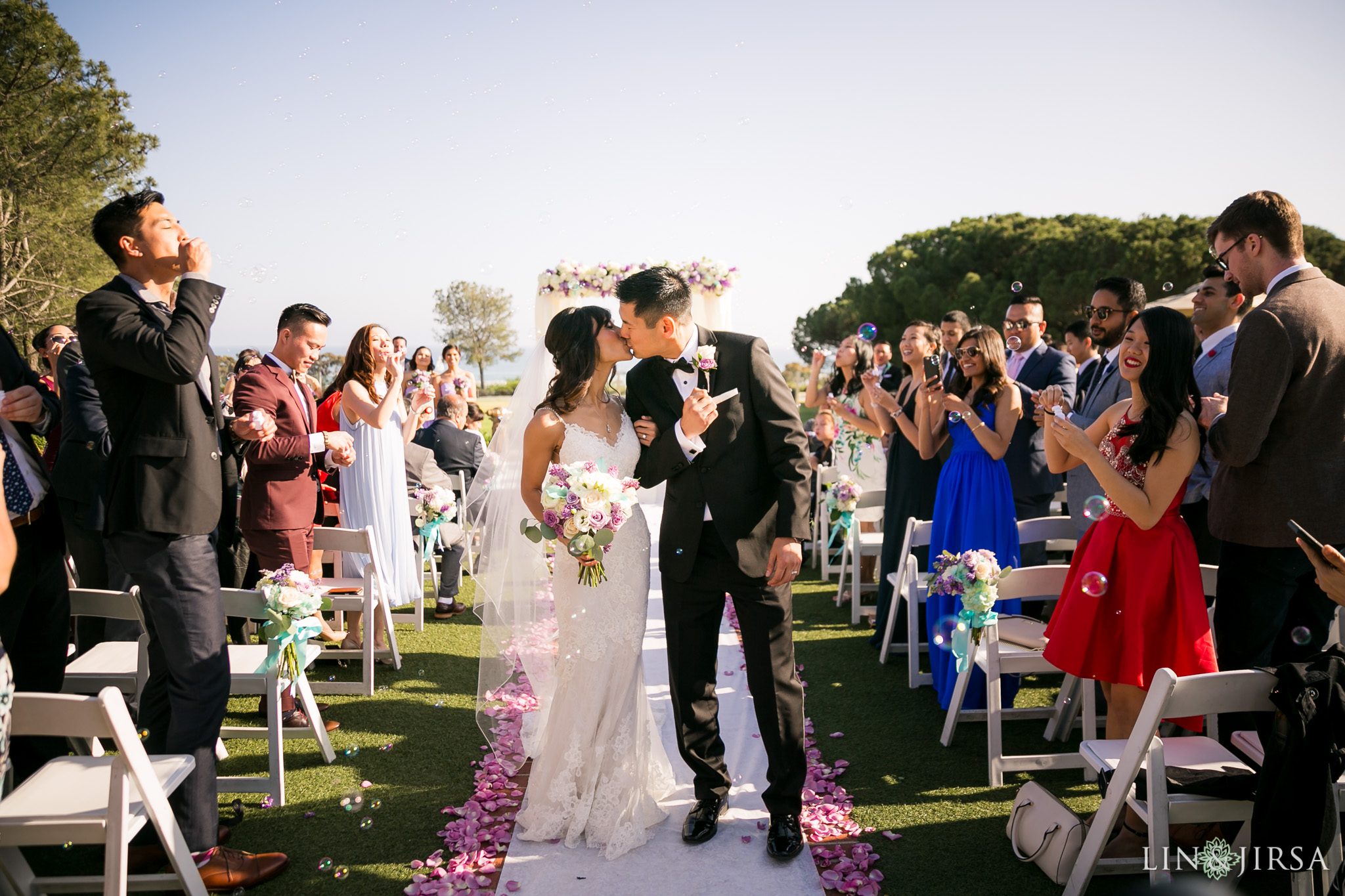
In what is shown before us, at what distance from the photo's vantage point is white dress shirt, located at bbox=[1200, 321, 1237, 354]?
4.32m

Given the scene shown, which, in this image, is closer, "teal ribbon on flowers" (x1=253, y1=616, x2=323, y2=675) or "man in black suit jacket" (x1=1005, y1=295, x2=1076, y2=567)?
"teal ribbon on flowers" (x1=253, y1=616, x2=323, y2=675)

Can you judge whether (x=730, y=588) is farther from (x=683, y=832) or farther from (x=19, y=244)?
(x=19, y=244)

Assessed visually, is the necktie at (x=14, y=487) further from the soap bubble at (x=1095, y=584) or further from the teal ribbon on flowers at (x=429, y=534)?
the soap bubble at (x=1095, y=584)

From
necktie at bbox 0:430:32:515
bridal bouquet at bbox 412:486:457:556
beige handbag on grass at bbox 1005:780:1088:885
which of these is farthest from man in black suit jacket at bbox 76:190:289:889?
bridal bouquet at bbox 412:486:457:556

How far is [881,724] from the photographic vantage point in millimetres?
4574

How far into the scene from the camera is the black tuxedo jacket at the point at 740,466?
3182 mm

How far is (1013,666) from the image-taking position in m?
3.83

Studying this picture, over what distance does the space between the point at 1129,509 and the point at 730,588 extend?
1.68m

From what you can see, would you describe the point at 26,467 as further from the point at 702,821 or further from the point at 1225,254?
the point at 1225,254

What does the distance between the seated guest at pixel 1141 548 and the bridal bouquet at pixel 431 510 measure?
4.93 metres

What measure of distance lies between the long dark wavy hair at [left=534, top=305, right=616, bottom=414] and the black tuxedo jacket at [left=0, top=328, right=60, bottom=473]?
2301 millimetres

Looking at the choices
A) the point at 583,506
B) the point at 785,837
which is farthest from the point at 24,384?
the point at 785,837

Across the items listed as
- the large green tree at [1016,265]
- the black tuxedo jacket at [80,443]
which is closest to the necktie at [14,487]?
the black tuxedo jacket at [80,443]

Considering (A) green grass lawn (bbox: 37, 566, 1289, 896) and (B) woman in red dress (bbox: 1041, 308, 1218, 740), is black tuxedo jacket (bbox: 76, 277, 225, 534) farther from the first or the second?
(B) woman in red dress (bbox: 1041, 308, 1218, 740)
